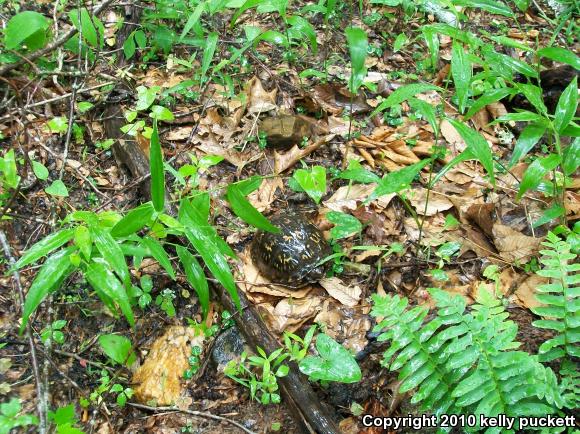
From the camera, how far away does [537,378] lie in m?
2.27

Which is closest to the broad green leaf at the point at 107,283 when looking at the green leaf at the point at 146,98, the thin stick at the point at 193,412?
the thin stick at the point at 193,412

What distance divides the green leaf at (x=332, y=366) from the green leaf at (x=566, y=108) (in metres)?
1.84

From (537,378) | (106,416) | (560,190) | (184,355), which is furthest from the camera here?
(560,190)

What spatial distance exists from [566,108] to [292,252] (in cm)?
188

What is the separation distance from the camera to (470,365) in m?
2.36

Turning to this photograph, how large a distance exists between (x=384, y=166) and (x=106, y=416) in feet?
8.83

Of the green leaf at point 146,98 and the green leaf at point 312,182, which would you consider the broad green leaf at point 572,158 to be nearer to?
the green leaf at point 312,182

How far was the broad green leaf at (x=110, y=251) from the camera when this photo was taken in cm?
213

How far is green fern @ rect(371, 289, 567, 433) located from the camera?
7.41 feet

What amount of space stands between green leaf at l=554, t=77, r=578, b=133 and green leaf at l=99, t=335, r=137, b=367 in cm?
283

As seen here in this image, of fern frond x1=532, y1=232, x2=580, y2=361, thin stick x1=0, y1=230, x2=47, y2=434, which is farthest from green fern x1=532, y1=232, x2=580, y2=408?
thin stick x1=0, y1=230, x2=47, y2=434

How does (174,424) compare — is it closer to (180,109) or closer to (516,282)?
(516,282)

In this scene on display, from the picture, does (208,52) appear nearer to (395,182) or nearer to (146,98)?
(146,98)

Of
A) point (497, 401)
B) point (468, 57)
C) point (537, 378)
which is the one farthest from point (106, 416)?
point (468, 57)
